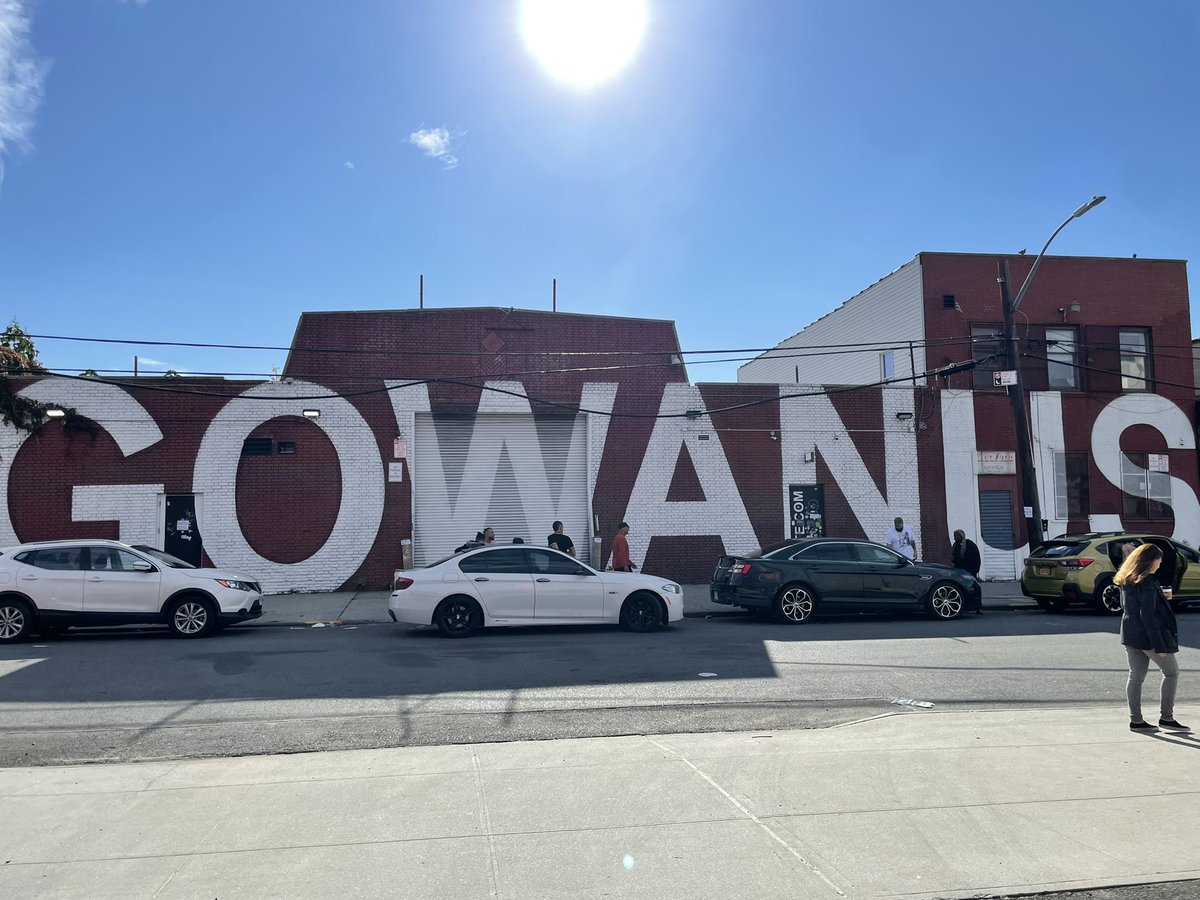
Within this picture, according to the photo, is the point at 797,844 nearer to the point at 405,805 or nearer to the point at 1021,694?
the point at 405,805

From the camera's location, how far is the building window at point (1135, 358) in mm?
24109

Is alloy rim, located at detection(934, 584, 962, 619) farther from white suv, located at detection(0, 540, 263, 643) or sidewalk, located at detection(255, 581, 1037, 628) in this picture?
white suv, located at detection(0, 540, 263, 643)

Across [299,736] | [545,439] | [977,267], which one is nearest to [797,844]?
[299,736]

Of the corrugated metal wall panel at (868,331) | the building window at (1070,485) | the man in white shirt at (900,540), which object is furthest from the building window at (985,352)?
the man in white shirt at (900,540)

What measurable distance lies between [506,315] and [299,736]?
14638mm

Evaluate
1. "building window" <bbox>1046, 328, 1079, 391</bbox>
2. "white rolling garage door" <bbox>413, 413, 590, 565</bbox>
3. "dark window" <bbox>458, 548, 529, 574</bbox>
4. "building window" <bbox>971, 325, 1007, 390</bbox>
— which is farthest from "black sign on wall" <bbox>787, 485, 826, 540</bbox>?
"dark window" <bbox>458, 548, 529, 574</bbox>

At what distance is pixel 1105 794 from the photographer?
5.81m

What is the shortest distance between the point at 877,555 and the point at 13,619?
13.6 m

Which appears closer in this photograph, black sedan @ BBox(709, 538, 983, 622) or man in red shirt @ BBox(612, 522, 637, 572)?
black sedan @ BBox(709, 538, 983, 622)

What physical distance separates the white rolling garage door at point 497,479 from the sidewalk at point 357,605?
2.14 meters

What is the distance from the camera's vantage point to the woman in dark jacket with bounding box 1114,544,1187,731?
7617 mm

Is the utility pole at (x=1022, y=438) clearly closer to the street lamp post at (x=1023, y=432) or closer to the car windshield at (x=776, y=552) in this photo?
the street lamp post at (x=1023, y=432)

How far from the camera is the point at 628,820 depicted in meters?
5.37

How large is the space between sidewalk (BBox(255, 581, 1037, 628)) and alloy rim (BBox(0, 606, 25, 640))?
3386 millimetres
